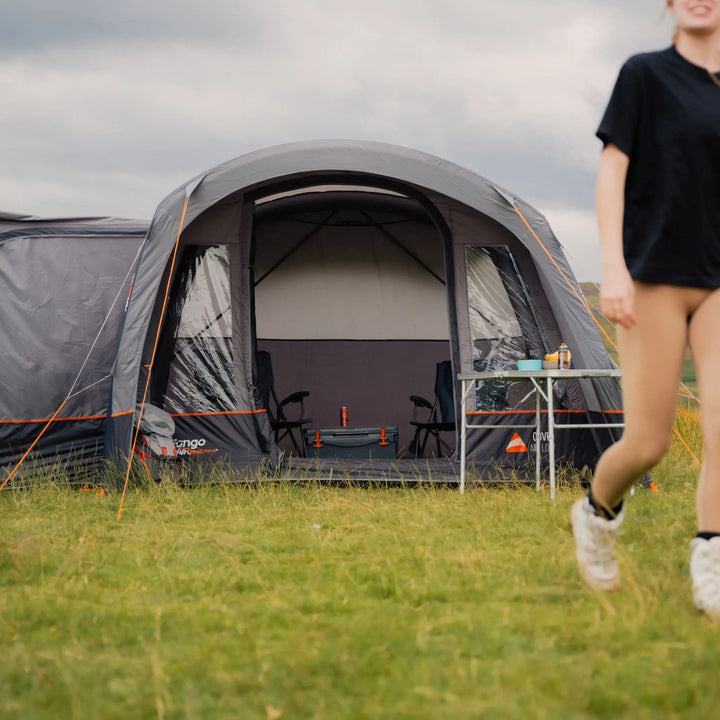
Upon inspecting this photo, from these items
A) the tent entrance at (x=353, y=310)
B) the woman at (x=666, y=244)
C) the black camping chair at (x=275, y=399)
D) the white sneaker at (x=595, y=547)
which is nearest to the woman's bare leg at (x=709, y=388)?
the woman at (x=666, y=244)

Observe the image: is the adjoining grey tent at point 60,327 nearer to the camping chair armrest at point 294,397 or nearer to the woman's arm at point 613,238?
the camping chair armrest at point 294,397

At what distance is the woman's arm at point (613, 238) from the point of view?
2.12 m

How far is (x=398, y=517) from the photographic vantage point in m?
4.02

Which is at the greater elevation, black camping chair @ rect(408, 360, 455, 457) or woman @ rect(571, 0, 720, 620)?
woman @ rect(571, 0, 720, 620)

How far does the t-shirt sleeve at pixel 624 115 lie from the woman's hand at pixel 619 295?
334 millimetres

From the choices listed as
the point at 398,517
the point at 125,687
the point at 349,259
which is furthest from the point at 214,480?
the point at 125,687

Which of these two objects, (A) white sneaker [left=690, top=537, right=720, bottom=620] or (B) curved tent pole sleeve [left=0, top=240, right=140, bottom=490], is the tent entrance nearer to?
(B) curved tent pole sleeve [left=0, top=240, right=140, bottom=490]

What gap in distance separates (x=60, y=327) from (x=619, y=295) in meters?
4.39

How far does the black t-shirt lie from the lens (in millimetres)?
2203

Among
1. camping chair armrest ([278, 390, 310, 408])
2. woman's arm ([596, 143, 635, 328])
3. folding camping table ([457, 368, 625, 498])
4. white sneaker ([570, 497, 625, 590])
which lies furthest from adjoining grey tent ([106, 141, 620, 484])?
woman's arm ([596, 143, 635, 328])

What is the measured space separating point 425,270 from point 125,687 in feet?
18.4

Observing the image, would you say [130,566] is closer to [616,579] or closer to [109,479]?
[616,579]

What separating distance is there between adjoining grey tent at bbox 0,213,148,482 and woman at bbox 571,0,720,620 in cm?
388

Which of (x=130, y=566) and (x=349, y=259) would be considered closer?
(x=130, y=566)
